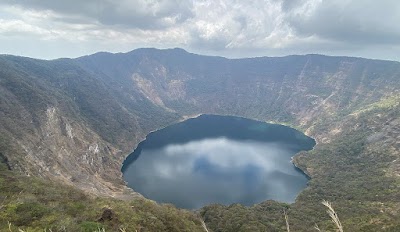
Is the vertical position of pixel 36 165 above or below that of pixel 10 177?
below

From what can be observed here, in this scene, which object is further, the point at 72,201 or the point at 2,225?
the point at 72,201

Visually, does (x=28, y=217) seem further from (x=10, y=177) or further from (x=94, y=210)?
(x=10, y=177)

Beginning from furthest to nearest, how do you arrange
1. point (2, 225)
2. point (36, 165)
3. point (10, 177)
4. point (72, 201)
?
1. point (36, 165)
2. point (10, 177)
3. point (72, 201)
4. point (2, 225)

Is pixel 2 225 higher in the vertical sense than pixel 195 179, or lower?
higher

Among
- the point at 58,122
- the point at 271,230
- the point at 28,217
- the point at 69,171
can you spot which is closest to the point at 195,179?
the point at 69,171

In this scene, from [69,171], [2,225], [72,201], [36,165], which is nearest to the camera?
[2,225]

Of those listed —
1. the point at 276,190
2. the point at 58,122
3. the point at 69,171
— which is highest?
the point at 58,122

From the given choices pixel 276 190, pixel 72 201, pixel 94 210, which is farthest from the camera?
pixel 276 190

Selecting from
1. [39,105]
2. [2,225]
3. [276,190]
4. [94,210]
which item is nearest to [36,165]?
[39,105]

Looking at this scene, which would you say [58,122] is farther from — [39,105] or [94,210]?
[94,210]
